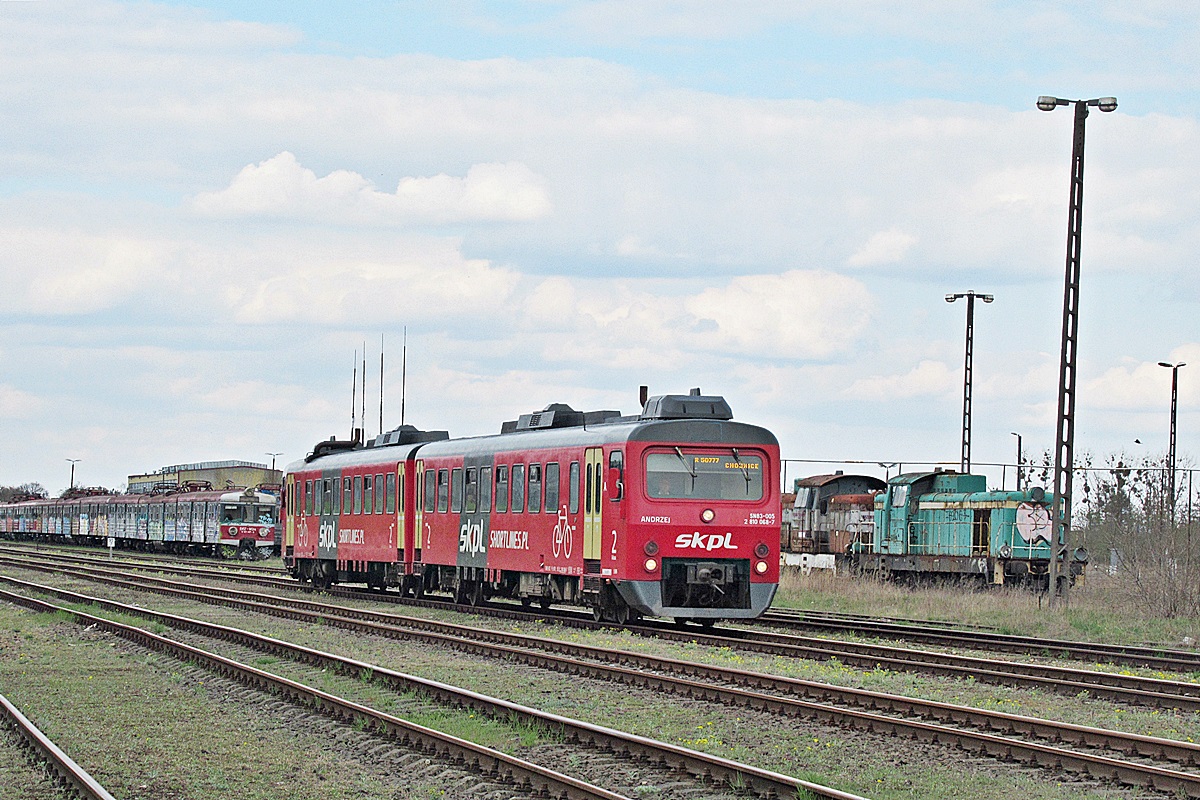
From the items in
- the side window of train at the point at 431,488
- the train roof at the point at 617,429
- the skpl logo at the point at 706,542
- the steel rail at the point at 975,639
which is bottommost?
the steel rail at the point at 975,639

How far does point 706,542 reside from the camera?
78.4 feet

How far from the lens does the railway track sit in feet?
38.1

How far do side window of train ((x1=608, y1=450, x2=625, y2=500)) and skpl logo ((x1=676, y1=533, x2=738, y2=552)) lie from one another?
1105 mm

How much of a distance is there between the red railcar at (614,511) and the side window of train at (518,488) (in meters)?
0.03

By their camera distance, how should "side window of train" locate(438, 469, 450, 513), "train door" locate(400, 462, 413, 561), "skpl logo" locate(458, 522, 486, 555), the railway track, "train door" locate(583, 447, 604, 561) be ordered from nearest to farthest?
the railway track → "train door" locate(583, 447, 604, 561) → "skpl logo" locate(458, 522, 486, 555) → "side window of train" locate(438, 469, 450, 513) → "train door" locate(400, 462, 413, 561)

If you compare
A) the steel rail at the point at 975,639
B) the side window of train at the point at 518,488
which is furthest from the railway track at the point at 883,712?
the steel rail at the point at 975,639

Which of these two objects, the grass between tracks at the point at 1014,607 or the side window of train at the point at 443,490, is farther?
the side window of train at the point at 443,490

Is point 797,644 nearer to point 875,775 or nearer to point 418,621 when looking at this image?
point 418,621

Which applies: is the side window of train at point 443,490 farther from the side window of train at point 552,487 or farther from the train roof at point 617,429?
the side window of train at point 552,487

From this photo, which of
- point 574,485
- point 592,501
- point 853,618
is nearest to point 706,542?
point 592,501

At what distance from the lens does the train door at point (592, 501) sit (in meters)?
24.3

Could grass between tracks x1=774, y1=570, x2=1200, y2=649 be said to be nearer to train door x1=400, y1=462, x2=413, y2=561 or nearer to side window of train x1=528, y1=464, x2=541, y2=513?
train door x1=400, y1=462, x2=413, y2=561

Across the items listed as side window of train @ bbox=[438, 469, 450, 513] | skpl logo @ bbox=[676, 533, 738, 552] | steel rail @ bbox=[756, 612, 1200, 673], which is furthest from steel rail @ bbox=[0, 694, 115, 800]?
side window of train @ bbox=[438, 469, 450, 513]

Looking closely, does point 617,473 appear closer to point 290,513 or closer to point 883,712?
point 883,712
